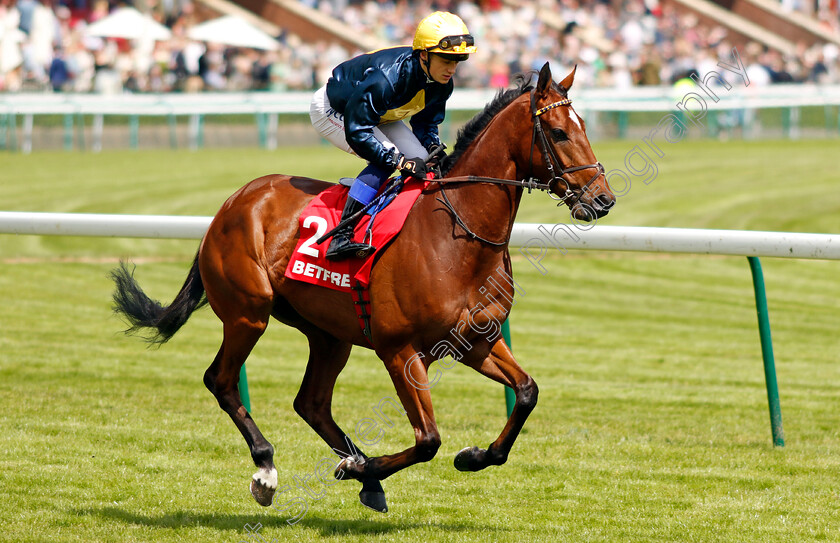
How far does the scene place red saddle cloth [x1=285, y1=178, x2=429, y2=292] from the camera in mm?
4777

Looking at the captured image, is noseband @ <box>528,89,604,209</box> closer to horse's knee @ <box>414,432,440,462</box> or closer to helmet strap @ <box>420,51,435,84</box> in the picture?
helmet strap @ <box>420,51,435,84</box>

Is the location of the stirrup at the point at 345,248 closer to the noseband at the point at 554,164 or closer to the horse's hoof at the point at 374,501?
the noseband at the point at 554,164

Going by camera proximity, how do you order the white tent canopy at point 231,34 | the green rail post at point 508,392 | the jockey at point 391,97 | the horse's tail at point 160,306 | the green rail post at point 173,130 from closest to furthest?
the jockey at point 391,97
the horse's tail at point 160,306
the green rail post at point 508,392
the green rail post at point 173,130
the white tent canopy at point 231,34

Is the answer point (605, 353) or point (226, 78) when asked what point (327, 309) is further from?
point (226, 78)

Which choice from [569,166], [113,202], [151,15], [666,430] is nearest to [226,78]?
[151,15]

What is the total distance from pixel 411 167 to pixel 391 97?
0.31 m

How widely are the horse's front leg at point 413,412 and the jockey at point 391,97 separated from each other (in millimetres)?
494

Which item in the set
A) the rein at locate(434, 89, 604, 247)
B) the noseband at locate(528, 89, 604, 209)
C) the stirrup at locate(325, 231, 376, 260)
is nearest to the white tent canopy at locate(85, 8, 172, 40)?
the stirrup at locate(325, 231, 376, 260)

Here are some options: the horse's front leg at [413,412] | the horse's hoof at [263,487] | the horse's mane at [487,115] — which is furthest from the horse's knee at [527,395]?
the horse's hoof at [263,487]

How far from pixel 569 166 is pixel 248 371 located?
423 centimetres

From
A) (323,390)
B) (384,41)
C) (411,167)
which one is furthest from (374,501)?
(384,41)

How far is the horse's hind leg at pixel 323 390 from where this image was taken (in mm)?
5295

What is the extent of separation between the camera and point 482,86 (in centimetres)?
2316

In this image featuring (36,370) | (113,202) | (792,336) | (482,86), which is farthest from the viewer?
(482,86)
